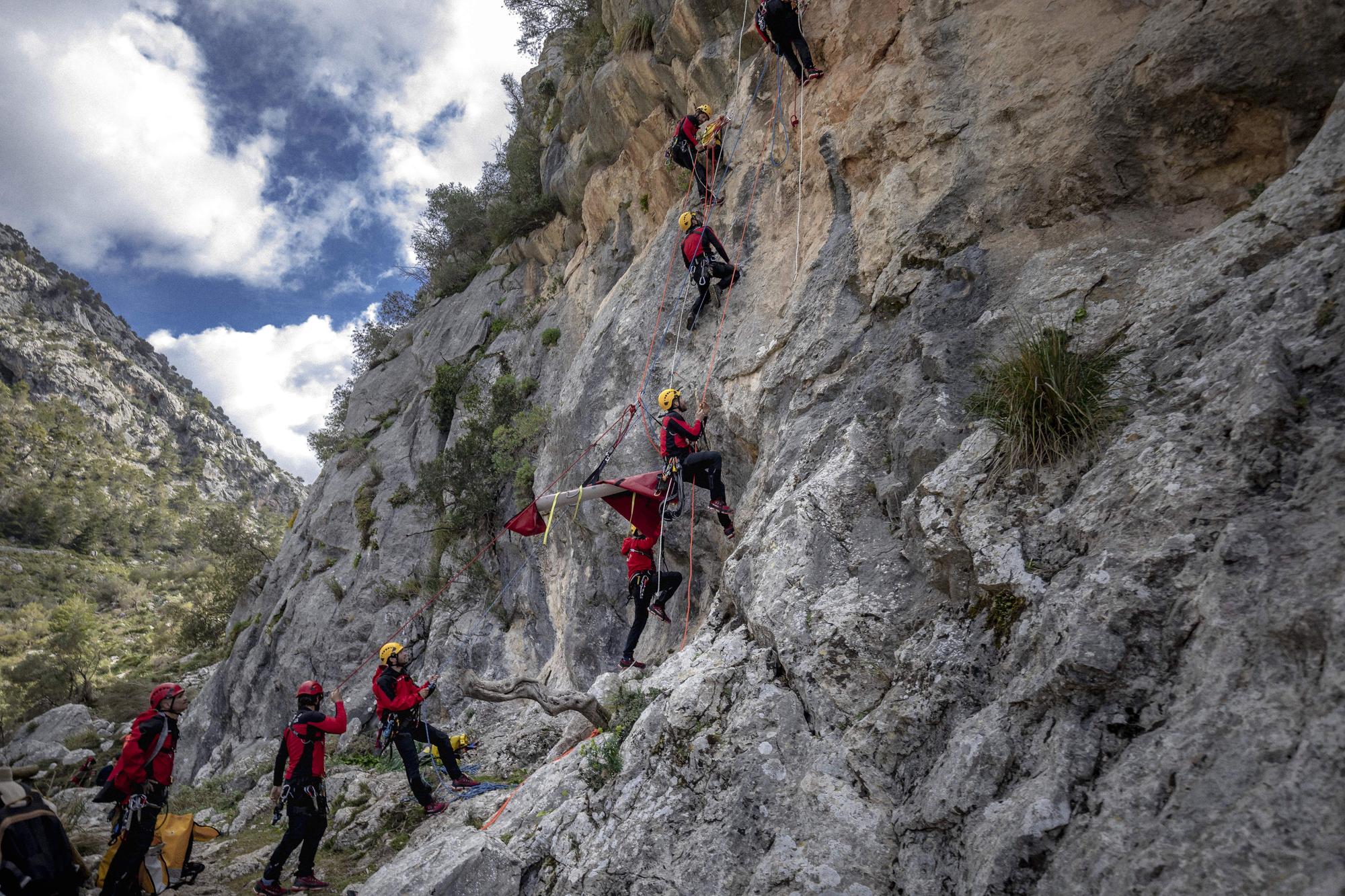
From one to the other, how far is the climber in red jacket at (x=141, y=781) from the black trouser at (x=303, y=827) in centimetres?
106

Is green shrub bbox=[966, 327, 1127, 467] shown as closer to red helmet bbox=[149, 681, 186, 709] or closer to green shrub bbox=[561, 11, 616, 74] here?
red helmet bbox=[149, 681, 186, 709]

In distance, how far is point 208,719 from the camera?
1936 cm

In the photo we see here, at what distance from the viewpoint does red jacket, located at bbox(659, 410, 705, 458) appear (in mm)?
8305

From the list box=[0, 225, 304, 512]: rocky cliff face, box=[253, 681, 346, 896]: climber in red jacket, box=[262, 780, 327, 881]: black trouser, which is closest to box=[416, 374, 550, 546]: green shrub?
box=[253, 681, 346, 896]: climber in red jacket

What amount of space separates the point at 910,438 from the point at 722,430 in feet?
11.9

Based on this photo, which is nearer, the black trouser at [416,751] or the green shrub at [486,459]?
the black trouser at [416,751]

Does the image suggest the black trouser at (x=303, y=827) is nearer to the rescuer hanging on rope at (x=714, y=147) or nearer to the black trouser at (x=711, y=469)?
the black trouser at (x=711, y=469)

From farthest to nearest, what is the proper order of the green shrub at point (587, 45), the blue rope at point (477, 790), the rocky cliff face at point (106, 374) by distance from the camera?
the rocky cliff face at point (106, 374) < the green shrub at point (587, 45) < the blue rope at point (477, 790)

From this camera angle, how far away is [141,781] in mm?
6125

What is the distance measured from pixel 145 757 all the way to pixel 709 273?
8.39 metres

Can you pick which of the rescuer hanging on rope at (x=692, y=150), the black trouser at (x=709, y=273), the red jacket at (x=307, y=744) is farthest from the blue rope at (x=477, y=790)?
the rescuer hanging on rope at (x=692, y=150)

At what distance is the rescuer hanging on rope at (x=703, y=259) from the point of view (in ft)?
32.0

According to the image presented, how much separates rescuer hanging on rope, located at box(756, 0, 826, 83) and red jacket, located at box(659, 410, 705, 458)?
527cm

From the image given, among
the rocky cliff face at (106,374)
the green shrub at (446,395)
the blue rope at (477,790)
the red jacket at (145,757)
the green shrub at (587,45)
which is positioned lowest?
the blue rope at (477,790)
